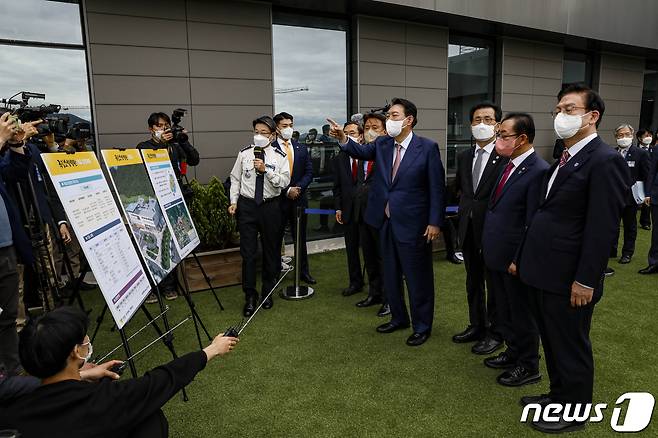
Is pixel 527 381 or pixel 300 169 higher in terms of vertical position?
pixel 300 169

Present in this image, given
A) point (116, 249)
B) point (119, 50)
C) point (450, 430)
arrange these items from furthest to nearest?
point (119, 50) < point (450, 430) < point (116, 249)

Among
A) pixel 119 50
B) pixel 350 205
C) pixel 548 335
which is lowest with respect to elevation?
pixel 548 335

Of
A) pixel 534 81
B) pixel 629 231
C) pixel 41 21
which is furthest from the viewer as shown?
pixel 534 81

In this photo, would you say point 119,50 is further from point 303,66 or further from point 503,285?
point 503,285

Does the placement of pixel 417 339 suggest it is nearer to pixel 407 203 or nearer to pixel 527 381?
pixel 527 381

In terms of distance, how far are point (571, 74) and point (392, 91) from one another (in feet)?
17.2

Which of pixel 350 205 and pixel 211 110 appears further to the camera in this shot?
pixel 211 110

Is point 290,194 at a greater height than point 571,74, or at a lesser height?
lesser

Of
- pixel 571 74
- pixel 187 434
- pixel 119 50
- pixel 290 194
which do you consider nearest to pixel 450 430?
pixel 187 434

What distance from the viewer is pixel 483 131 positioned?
330 centimetres

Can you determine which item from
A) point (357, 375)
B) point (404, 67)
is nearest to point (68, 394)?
point (357, 375)

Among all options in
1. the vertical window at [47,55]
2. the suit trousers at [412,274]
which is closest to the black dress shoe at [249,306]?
the suit trousers at [412,274]

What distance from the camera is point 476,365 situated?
3.16 m

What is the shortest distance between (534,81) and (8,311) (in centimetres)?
921
